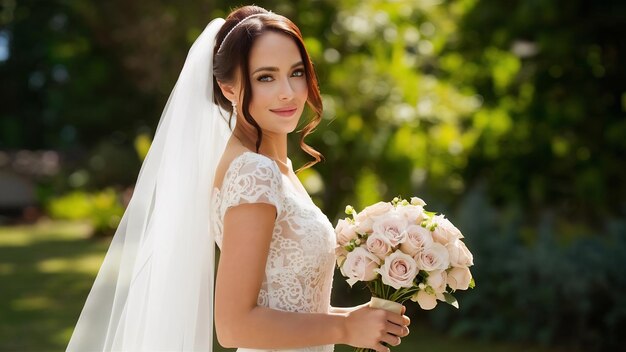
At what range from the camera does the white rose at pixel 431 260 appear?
271 centimetres

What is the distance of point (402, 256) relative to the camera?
270cm

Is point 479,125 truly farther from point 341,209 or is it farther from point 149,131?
point 149,131

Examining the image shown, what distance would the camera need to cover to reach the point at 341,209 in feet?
32.5

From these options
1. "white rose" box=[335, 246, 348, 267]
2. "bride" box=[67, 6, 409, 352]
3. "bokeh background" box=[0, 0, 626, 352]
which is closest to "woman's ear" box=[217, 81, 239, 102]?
"bride" box=[67, 6, 409, 352]

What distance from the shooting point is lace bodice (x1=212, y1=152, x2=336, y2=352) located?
2.71 metres

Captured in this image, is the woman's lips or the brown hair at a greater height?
the brown hair

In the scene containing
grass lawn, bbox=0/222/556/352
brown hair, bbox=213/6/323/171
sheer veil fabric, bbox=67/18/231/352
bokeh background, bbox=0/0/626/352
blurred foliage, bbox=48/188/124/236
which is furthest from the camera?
blurred foliage, bbox=48/188/124/236

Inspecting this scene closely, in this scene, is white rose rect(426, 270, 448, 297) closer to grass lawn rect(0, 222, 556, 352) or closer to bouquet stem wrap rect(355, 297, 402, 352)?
bouquet stem wrap rect(355, 297, 402, 352)

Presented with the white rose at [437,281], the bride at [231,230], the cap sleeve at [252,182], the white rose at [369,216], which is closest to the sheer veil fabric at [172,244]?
the bride at [231,230]

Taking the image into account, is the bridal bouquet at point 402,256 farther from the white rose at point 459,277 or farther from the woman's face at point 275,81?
the woman's face at point 275,81

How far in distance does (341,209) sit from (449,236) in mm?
7116

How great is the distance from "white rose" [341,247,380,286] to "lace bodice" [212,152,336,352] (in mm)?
128

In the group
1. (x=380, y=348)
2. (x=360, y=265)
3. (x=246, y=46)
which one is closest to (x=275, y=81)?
(x=246, y=46)

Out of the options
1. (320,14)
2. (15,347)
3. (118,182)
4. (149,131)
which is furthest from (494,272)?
(149,131)
